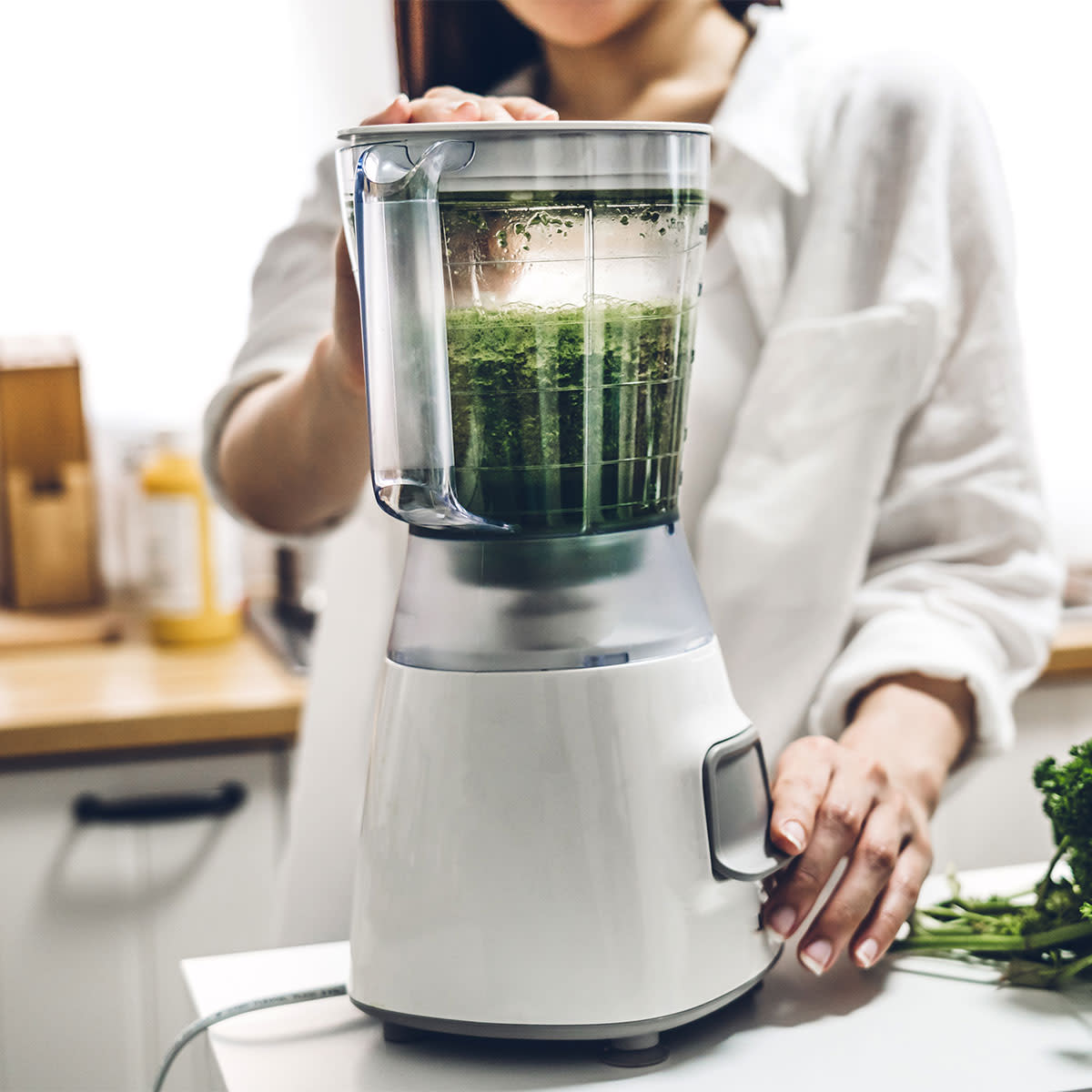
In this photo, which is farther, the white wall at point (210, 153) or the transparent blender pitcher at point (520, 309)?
the white wall at point (210, 153)

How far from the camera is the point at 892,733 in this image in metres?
0.81

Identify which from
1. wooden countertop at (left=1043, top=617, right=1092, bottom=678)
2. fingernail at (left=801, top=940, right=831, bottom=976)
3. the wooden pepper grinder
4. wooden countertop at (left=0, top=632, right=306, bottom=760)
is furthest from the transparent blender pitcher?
the wooden pepper grinder

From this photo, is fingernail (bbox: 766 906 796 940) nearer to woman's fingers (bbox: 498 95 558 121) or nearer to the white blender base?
the white blender base

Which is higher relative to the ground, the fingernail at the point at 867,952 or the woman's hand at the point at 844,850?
the woman's hand at the point at 844,850

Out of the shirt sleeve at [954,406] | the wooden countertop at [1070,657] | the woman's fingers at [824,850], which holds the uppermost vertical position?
the shirt sleeve at [954,406]

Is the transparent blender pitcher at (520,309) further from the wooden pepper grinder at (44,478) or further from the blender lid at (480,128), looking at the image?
the wooden pepper grinder at (44,478)

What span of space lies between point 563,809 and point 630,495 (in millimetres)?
136

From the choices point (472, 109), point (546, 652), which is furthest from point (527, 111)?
point (546, 652)

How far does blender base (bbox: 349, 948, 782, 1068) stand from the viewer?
1.90 ft

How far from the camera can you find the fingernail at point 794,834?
2.07 ft

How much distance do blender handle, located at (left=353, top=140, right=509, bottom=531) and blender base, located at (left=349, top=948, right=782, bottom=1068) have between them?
21cm

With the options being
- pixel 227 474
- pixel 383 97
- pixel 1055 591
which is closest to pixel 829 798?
pixel 1055 591

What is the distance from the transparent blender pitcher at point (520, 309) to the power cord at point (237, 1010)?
23 centimetres

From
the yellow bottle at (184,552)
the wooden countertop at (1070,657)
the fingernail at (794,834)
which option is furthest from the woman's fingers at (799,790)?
the yellow bottle at (184,552)
